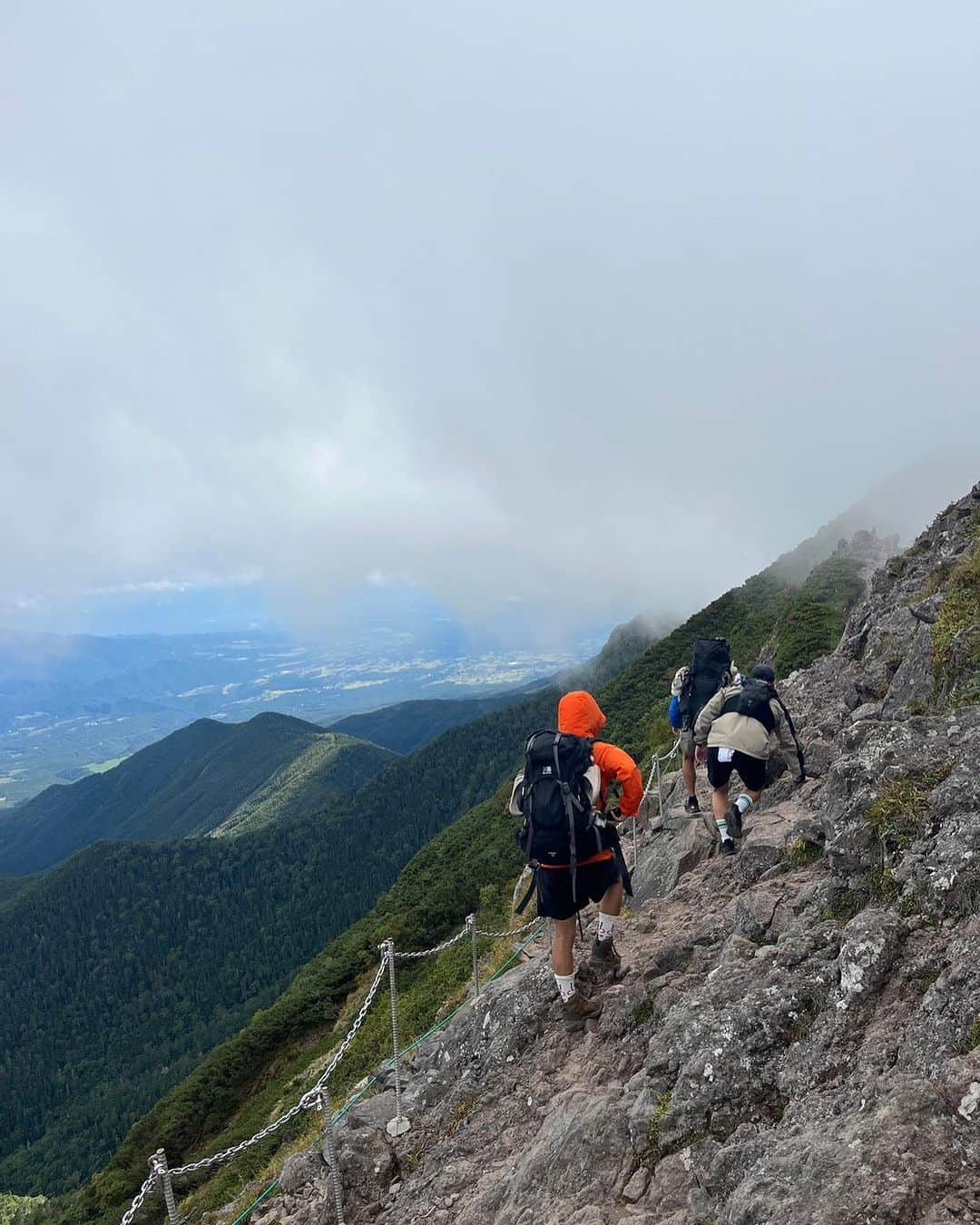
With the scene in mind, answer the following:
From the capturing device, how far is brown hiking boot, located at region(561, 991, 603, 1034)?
7047 mm

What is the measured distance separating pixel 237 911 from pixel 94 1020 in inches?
1133

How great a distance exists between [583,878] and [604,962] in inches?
63.2

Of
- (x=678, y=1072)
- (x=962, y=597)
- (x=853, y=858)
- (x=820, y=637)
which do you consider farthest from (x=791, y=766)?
(x=820, y=637)

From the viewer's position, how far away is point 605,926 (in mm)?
7438

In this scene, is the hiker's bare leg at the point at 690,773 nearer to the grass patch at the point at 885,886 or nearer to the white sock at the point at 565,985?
the white sock at the point at 565,985

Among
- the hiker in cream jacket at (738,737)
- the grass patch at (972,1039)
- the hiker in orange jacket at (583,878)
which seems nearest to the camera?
the grass patch at (972,1039)

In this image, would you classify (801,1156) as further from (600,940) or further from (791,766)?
(791,766)

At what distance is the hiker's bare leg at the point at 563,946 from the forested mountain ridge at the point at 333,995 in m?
9.99

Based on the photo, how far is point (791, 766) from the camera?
1058 centimetres

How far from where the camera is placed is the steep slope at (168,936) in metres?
97.6

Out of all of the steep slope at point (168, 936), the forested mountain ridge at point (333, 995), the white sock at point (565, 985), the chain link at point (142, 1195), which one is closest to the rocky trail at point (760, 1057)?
the white sock at point (565, 985)

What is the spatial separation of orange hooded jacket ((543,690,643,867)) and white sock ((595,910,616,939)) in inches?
41.1

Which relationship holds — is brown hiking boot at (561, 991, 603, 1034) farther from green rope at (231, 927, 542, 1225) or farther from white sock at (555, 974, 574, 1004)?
green rope at (231, 927, 542, 1225)

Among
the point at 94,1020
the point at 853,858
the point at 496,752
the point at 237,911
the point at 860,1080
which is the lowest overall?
the point at 94,1020
